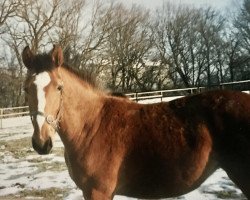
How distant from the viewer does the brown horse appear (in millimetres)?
3738

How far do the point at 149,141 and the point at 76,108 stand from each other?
0.86 meters

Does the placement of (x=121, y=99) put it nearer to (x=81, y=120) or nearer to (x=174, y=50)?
(x=81, y=120)

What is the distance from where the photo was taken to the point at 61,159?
32.6 feet

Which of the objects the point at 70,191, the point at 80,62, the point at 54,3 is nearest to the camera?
the point at 80,62

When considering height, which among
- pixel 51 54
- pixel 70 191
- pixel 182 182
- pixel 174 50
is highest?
pixel 174 50

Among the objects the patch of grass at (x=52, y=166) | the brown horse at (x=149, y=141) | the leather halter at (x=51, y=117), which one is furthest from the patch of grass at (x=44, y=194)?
the leather halter at (x=51, y=117)

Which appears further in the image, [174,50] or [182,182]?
[174,50]

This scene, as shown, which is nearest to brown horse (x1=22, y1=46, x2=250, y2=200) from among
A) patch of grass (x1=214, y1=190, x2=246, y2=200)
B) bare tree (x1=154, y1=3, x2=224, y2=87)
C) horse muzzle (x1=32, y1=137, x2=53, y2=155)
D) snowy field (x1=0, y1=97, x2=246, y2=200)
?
horse muzzle (x1=32, y1=137, x2=53, y2=155)

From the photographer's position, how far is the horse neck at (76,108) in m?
3.95

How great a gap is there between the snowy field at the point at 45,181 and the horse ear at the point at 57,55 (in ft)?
10.2

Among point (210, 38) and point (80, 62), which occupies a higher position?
point (210, 38)

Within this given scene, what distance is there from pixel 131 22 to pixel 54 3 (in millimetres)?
12758

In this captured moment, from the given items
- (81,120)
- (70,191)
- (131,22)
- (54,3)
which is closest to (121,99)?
(81,120)

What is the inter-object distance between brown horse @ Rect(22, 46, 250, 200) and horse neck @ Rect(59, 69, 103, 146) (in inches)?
0.4
